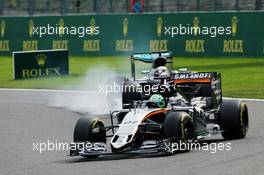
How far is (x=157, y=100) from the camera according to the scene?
42.4ft

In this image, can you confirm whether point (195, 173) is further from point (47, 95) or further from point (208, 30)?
point (208, 30)

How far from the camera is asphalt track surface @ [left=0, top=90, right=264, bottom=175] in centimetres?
1070

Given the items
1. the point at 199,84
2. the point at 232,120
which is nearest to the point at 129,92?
the point at 199,84

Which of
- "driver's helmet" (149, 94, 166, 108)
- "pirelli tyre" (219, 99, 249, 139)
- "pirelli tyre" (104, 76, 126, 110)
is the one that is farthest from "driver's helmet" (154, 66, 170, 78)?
"pirelli tyre" (104, 76, 126, 110)

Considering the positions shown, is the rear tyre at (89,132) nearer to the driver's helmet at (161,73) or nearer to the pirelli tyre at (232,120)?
the driver's helmet at (161,73)

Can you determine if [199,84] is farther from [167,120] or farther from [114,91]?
[114,91]

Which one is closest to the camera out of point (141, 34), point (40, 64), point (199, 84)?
point (199, 84)

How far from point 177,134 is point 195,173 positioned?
1.74m

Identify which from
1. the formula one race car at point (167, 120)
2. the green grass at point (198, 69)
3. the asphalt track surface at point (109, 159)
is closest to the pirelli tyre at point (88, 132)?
the formula one race car at point (167, 120)

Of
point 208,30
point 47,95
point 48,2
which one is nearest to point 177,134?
point 47,95

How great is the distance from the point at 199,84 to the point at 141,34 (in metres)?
21.3

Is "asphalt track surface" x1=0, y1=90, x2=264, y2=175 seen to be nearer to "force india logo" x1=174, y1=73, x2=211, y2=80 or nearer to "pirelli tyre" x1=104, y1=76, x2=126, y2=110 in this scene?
"force india logo" x1=174, y1=73, x2=211, y2=80

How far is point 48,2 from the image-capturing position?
4697 cm

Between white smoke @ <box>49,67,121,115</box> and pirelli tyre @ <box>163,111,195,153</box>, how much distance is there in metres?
6.44
